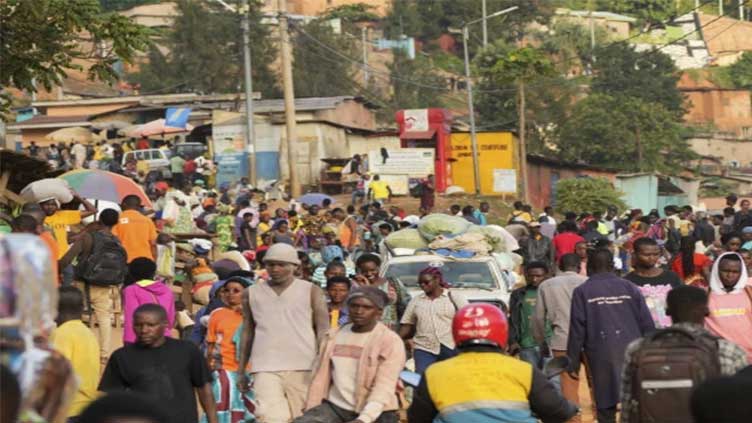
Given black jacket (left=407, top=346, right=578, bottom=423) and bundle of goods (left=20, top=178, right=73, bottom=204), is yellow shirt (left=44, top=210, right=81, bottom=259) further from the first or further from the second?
black jacket (left=407, top=346, right=578, bottom=423)

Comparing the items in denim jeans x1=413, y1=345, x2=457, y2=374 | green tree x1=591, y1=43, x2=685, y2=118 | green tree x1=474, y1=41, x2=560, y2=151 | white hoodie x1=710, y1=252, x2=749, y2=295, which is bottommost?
denim jeans x1=413, y1=345, x2=457, y2=374

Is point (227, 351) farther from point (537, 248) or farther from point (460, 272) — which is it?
point (537, 248)

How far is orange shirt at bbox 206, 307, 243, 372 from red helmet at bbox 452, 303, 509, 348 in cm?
437

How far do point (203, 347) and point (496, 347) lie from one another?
5.03 meters

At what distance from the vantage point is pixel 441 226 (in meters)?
22.5

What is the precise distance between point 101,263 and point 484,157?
4101 cm

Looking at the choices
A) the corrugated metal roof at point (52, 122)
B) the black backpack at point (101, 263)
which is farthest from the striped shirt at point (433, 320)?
the corrugated metal roof at point (52, 122)

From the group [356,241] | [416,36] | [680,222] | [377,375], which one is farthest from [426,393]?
[416,36]

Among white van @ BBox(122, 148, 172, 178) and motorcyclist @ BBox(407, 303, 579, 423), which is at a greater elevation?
white van @ BBox(122, 148, 172, 178)

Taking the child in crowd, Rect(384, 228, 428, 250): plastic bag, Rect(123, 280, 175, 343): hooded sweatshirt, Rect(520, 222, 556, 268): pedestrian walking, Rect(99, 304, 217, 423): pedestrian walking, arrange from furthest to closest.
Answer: Rect(520, 222, 556, 268): pedestrian walking, Rect(384, 228, 428, 250): plastic bag, Rect(123, 280, 175, 343): hooded sweatshirt, the child in crowd, Rect(99, 304, 217, 423): pedestrian walking

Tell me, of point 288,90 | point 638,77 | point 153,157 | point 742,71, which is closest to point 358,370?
point 288,90

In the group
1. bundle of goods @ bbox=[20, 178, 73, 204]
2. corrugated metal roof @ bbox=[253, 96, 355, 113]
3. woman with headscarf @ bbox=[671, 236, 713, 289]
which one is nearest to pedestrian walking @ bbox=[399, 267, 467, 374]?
woman with headscarf @ bbox=[671, 236, 713, 289]

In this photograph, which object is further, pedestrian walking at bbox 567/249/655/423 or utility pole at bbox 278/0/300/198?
utility pole at bbox 278/0/300/198

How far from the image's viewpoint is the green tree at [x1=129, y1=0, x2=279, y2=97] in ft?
277
